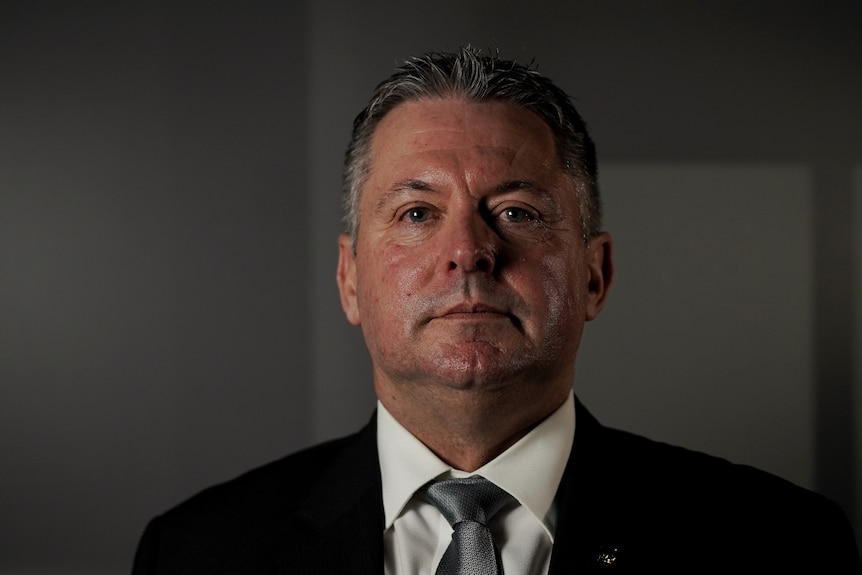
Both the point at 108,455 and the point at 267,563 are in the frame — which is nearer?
the point at 267,563

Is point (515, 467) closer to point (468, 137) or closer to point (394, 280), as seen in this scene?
point (394, 280)

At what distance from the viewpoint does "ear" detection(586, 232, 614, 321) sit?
6.58 feet

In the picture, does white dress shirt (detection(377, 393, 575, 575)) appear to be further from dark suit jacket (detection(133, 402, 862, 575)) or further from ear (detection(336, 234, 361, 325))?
ear (detection(336, 234, 361, 325))

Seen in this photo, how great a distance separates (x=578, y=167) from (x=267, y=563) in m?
0.90

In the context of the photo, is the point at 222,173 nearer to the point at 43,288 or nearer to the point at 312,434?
the point at 43,288

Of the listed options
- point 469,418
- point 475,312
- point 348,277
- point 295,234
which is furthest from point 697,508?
point 295,234

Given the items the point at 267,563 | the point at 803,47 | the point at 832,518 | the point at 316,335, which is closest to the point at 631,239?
the point at 803,47

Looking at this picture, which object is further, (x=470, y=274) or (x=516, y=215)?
(x=516, y=215)

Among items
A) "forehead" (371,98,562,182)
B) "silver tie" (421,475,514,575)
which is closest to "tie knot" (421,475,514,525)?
"silver tie" (421,475,514,575)

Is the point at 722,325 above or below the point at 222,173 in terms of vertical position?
below

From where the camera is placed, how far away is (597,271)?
2.04 meters

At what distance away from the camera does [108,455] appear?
2807 millimetres

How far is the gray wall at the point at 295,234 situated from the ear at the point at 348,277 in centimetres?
74

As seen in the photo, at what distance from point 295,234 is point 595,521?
52.5 inches
